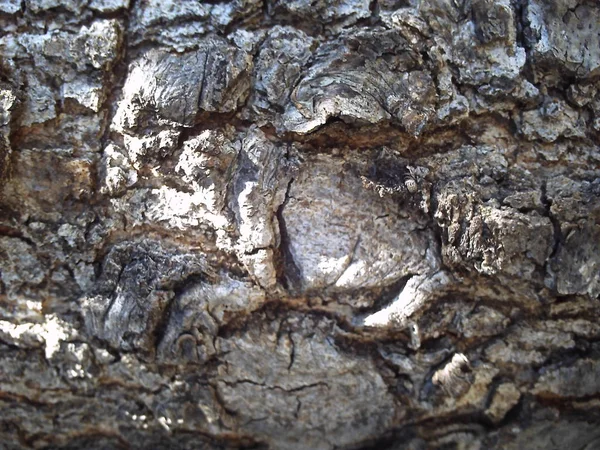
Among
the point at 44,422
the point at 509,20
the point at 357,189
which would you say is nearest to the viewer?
the point at 509,20

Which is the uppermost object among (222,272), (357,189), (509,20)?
(509,20)

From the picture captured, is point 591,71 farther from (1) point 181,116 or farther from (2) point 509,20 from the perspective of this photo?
(1) point 181,116

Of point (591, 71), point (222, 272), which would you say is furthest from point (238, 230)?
point (591, 71)

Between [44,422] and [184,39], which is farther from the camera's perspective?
[44,422]

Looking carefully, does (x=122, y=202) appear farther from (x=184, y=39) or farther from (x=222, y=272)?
(x=184, y=39)

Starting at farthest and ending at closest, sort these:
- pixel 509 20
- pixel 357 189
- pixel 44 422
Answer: pixel 44 422
pixel 357 189
pixel 509 20

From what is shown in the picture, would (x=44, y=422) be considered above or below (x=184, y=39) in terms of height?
below
